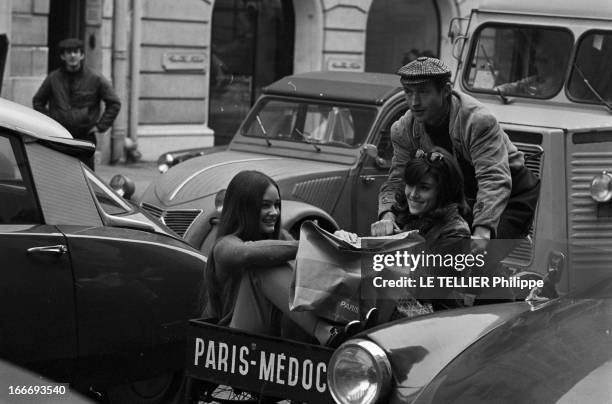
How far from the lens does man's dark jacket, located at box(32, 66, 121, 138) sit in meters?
11.3

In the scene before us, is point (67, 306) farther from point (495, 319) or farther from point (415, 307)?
point (495, 319)

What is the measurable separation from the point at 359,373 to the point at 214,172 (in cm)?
543

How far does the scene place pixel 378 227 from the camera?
5047 millimetres

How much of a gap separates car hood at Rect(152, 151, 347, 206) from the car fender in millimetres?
444

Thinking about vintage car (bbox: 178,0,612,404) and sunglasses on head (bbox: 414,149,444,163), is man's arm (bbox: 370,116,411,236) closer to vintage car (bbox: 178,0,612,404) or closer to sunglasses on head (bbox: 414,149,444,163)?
sunglasses on head (bbox: 414,149,444,163)

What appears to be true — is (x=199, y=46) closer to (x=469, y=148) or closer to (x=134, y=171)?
(x=134, y=171)

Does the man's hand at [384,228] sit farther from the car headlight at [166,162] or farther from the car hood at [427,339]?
the car headlight at [166,162]

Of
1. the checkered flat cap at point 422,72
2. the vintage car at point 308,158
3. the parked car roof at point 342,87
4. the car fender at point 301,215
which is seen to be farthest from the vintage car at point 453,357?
the parked car roof at point 342,87

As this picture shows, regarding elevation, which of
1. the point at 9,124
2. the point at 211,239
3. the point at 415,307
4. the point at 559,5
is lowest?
the point at 211,239

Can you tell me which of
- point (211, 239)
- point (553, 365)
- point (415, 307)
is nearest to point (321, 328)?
point (415, 307)

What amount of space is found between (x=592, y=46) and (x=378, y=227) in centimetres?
410

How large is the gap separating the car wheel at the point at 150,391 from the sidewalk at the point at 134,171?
9.02m

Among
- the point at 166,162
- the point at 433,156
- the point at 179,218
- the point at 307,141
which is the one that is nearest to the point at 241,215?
the point at 433,156

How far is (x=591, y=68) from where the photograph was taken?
8.55 m
